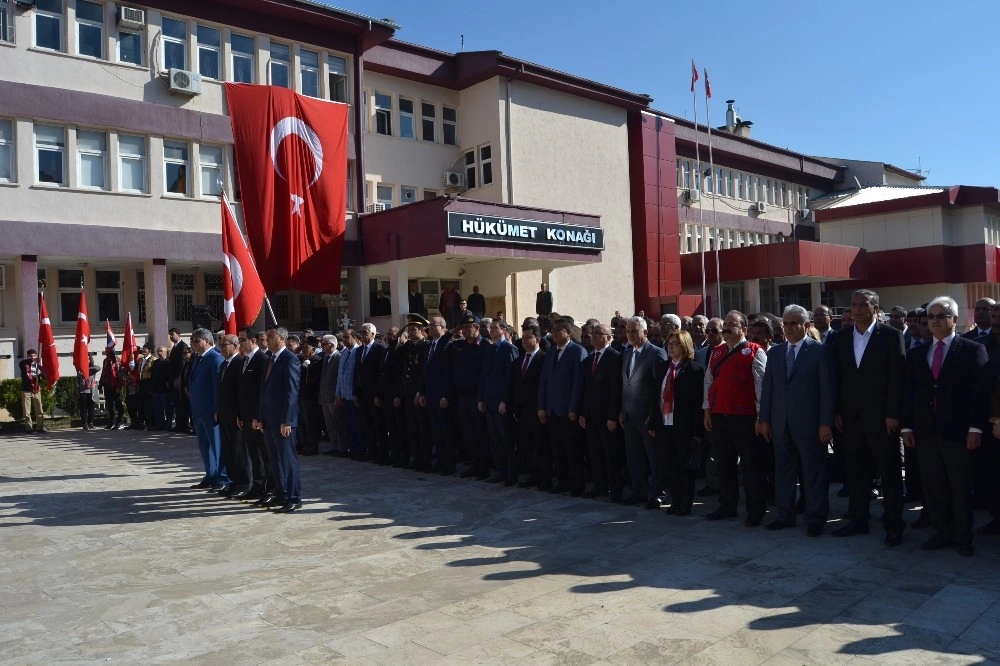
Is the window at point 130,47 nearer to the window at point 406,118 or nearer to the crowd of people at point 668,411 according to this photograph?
the window at point 406,118

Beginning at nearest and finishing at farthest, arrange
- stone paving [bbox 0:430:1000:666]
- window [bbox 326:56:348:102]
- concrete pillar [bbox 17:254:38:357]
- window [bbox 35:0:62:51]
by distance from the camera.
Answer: stone paving [bbox 0:430:1000:666] < concrete pillar [bbox 17:254:38:357] < window [bbox 35:0:62:51] < window [bbox 326:56:348:102]

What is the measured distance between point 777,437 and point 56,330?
20827 millimetres

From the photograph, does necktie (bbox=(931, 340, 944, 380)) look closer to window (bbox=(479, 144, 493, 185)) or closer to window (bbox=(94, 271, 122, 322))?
window (bbox=(479, 144, 493, 185))

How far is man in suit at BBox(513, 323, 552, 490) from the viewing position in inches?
381

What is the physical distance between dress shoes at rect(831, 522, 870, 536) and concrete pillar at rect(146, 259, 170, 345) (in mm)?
18991

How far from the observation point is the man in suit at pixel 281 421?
8.94m

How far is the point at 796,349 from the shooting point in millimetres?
7434

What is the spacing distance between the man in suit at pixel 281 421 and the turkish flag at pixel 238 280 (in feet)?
10.4

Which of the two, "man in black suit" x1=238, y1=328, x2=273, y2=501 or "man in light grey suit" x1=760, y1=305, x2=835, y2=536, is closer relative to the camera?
"man in light grey suit" x1=760, y1=305, x2=835, y2=536

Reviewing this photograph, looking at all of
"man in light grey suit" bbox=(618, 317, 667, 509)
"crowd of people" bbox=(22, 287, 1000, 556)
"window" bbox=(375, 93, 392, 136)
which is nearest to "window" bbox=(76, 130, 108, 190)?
"window" bbox=(375, 93, 392, 136)

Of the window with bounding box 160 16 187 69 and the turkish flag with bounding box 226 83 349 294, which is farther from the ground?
the window with bounding box 160 16 187 69

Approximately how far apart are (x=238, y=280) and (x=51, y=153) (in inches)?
445

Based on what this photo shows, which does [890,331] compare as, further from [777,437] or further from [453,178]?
[453,178]

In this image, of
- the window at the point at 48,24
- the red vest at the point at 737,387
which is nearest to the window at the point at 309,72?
the window at the point at 48,24
